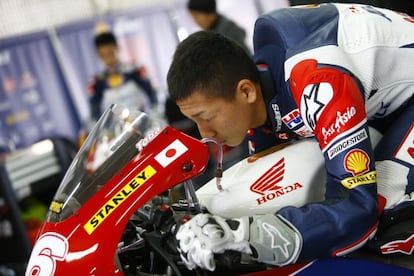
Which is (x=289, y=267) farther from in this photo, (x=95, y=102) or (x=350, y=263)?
(x=95, y=102)

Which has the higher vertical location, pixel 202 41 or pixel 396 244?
pixel 202 41

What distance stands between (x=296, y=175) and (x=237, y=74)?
323mm

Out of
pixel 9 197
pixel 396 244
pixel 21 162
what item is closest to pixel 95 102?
pixel 21 162

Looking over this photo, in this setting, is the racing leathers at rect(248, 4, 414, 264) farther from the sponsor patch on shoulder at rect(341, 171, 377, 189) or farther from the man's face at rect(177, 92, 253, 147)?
the man's face at rect(177, 92, 253, 147)

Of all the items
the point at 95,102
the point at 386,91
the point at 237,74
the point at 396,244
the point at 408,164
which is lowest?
the point at 95,102

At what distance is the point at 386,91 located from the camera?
1.77 meters

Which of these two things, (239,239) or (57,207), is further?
(57,207)

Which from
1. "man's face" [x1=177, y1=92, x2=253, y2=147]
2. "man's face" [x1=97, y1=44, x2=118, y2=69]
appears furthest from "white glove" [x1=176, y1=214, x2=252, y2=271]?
"man's face" [x1=97, y1=44, x2=118, y2=69]

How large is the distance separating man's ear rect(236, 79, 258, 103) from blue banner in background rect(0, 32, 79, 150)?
174 inches

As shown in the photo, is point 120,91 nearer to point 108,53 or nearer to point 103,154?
point 108,53

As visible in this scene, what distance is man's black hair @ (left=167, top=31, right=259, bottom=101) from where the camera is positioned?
5.40 feet

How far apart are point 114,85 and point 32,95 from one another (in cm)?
138

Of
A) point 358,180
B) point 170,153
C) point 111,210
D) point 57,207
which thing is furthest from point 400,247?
point 57,207

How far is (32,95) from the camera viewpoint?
20.1 feet
